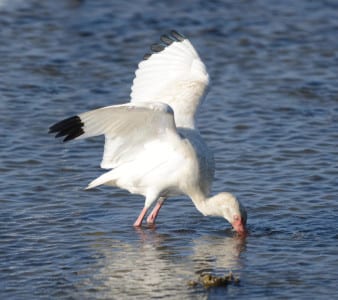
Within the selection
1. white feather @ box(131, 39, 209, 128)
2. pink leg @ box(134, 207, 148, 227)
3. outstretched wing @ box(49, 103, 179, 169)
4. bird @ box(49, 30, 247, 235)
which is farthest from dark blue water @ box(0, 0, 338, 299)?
white feather @ box(131, 39, 209, 128)

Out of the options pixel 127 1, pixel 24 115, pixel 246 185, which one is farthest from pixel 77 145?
pixel 127 1

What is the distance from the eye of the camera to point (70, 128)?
320 inches

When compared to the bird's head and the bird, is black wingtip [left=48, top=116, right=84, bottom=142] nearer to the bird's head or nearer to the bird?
the bird

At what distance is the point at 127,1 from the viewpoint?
16.9 metres

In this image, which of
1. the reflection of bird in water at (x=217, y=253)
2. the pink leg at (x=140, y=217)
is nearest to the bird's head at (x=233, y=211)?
the reflection of bird in water at (x=217, y=253)

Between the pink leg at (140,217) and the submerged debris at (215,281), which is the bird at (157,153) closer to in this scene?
the pink leg at (140,217)

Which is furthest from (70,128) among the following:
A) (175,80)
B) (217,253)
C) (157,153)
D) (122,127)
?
(175,80)

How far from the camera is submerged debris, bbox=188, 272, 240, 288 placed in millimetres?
7609

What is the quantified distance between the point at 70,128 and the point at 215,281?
5.23ft

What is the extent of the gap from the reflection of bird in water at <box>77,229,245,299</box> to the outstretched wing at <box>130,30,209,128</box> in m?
1.29

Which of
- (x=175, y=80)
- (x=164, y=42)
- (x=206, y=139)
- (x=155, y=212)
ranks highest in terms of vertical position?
(x=164, y=42)

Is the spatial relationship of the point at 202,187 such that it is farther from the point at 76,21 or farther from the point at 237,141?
the point at 76,21

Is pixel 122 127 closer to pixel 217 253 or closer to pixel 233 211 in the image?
pixel 233 211

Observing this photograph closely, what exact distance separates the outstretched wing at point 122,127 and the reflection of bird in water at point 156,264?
71 centimetres
